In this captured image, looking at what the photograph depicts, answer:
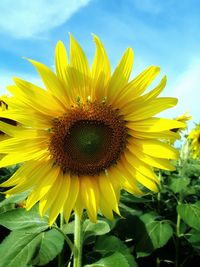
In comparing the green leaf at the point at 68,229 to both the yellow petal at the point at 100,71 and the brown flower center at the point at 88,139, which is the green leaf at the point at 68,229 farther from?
the yellow petal at the point at 100,71

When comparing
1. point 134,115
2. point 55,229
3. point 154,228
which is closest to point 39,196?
point 55,229

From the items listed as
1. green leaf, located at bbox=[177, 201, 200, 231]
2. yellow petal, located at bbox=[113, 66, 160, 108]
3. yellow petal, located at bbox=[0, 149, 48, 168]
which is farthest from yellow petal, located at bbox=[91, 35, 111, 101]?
green leaf, located at bbox=[177, 201, 200, 231]

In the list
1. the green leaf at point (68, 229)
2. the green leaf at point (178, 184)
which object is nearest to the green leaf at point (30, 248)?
the green leaf at point (68, 229)

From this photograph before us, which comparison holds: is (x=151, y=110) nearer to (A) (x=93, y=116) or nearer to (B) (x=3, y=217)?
(A) (x=93, y=116)

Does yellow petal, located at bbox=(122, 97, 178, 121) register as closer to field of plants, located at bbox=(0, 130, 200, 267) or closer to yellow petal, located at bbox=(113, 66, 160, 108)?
yellow petal, located at bbox=(113, 66, 160, 108)

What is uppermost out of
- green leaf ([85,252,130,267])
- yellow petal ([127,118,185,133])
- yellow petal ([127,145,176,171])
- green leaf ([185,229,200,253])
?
yellow petal ([127,118,185,133])

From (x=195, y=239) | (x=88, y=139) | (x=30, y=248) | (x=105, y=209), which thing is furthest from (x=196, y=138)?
(x=30, y=248)

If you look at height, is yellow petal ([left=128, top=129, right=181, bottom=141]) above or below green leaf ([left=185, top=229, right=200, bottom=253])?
above
